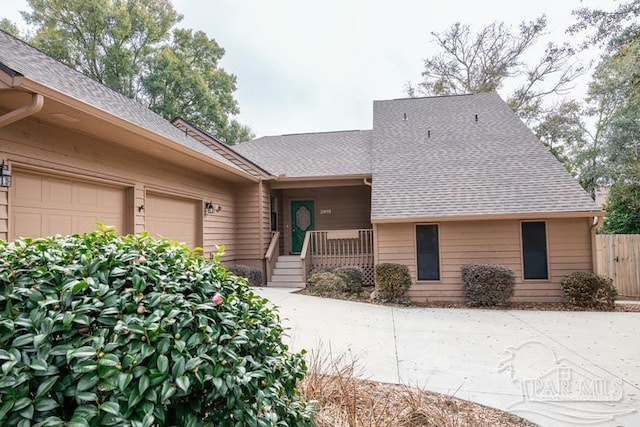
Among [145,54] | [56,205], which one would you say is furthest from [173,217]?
[145,54]

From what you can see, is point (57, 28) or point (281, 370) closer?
point (281, 370)

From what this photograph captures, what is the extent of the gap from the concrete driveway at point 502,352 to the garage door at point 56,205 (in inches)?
139

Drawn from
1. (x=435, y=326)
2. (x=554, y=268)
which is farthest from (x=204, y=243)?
(x=554, y=268)

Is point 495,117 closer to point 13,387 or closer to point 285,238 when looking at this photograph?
point 285,238

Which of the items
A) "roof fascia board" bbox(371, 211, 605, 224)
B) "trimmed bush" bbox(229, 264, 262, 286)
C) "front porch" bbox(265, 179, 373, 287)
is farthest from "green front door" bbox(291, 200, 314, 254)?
"roof fascia board" bbox(371, 211, 605, 224)

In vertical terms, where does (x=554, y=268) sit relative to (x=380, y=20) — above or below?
below

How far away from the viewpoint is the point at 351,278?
30.6 ft

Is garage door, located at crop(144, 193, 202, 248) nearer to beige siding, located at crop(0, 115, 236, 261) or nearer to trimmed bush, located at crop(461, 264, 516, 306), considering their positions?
beige siding, located at crop(0, 115, 236, 261)

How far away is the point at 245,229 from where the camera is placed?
10.6 m

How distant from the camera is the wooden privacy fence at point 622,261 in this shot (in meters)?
10.0

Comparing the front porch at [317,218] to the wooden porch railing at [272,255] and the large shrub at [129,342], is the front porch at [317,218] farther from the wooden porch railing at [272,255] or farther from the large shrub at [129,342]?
the large shrub at [129,342]

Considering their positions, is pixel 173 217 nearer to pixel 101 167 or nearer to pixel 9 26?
pixel 101 167

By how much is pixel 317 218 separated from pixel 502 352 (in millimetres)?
8538

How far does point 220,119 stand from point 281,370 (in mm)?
21586
